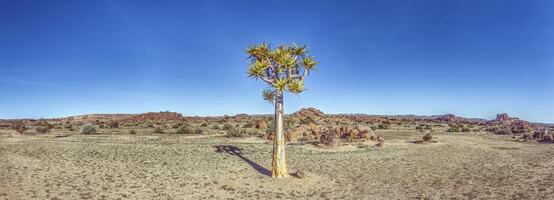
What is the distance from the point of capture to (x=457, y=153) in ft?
84.6

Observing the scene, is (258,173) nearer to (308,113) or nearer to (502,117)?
(308,113)

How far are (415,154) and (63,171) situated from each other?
1986cm

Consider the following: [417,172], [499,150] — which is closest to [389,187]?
[417,172]

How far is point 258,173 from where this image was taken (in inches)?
707

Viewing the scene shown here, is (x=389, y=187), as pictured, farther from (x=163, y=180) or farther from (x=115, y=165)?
(x=115, y=165)

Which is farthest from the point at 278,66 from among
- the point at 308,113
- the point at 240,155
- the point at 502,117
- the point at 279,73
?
the point at 502,117

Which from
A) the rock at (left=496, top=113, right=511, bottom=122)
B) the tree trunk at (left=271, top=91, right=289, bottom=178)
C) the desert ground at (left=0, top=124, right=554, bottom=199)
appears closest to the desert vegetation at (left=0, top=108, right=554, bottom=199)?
the desert ground at (left=0, top=124, right=554, bottom=199)

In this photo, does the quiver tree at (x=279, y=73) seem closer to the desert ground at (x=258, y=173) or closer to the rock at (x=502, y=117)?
the desert ground at (x=258, y=173)

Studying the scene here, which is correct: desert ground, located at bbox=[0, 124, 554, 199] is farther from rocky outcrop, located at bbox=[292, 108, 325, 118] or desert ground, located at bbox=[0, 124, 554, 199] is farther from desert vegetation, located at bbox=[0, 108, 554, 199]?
rocky outcrop, located at bbox=[292, 108, 325, 118]

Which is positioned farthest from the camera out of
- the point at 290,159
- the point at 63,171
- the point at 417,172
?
the point at 290,159

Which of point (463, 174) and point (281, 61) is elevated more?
point (281, 61)

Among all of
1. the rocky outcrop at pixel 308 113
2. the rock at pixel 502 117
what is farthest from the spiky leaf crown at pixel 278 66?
the rock at pixel 502 117

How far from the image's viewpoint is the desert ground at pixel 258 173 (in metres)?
14.1

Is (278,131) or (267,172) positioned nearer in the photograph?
(278,131)
